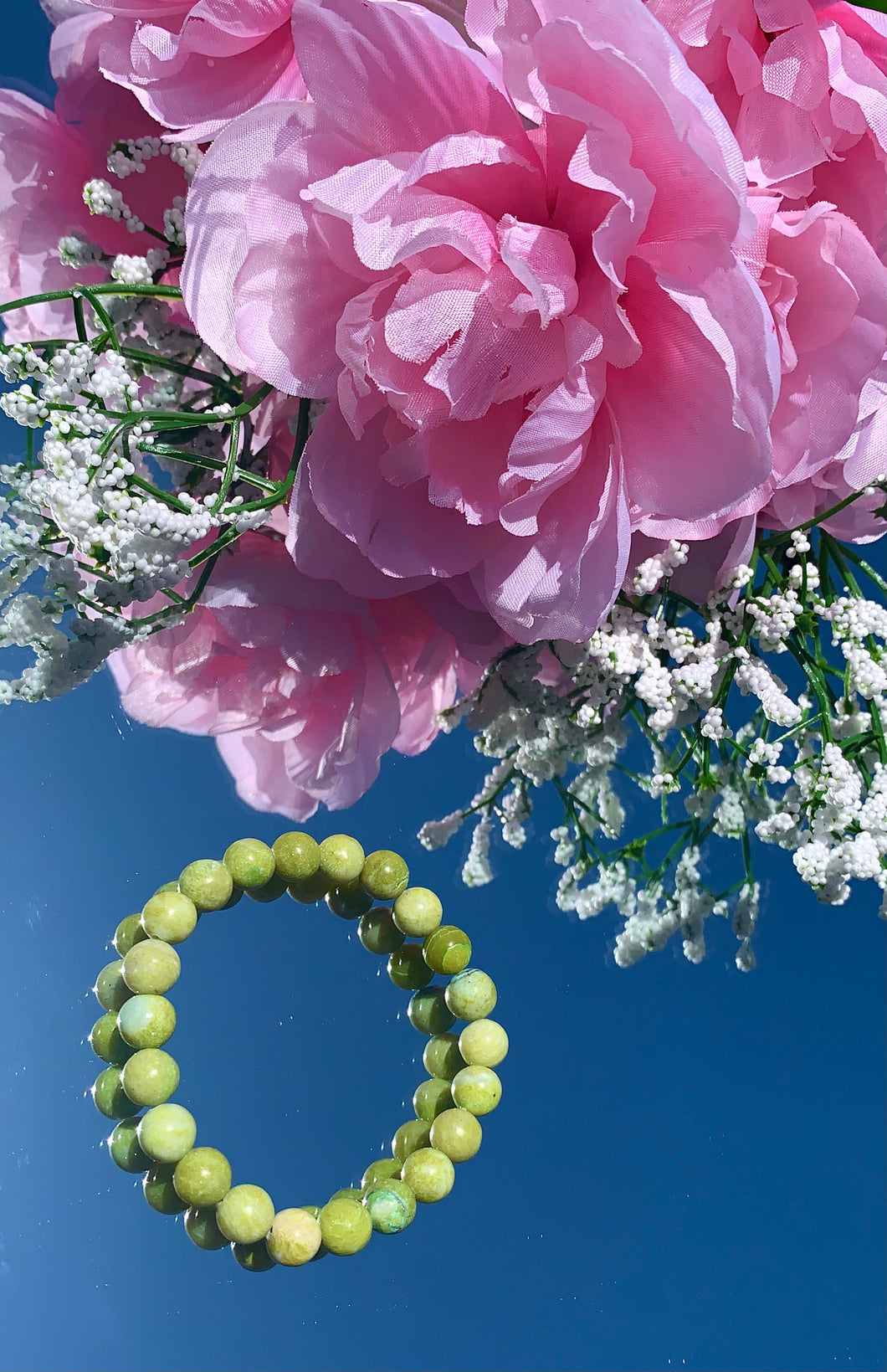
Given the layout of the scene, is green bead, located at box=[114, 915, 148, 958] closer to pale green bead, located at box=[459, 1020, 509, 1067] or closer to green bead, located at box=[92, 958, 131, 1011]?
green bead, located at box=[92, 958, 131, 1011]

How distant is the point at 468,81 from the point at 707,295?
0.06 m

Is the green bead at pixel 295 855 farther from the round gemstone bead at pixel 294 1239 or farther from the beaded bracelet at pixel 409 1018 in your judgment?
the round gemstone bead at pixel 294 1239

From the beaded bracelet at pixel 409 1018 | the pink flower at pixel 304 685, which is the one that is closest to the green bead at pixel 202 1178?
the beaded bracelet at pixel 409 1018

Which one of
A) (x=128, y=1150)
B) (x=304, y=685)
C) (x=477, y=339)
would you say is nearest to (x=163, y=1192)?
(x=128, y=1150)

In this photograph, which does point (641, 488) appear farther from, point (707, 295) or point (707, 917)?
point (707, 917)

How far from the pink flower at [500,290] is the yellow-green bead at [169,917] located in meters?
0.15

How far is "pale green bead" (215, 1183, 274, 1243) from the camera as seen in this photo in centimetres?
32

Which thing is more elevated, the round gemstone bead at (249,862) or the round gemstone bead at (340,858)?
the round gemstone bead at (249,862)

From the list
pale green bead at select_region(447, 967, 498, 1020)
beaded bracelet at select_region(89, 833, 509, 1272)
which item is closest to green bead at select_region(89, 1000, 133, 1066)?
beaded bracelet at select_region(89, 833, 509, 1272)

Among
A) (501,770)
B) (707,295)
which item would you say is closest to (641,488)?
(707,295)

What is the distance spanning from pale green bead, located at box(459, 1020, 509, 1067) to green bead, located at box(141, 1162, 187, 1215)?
0.10 m

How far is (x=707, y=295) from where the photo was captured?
20 centimetres

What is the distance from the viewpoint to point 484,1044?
0.35 meters

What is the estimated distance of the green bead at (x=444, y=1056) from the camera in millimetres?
362
